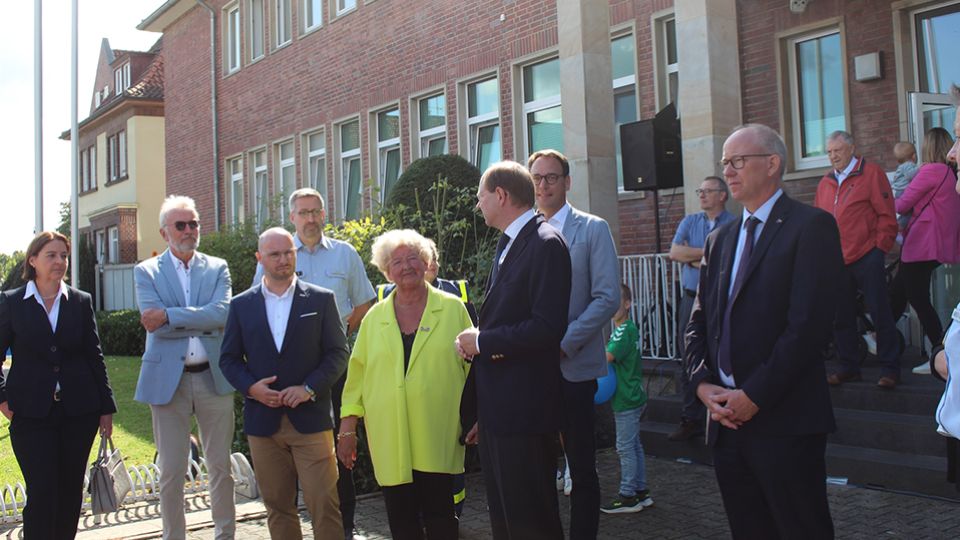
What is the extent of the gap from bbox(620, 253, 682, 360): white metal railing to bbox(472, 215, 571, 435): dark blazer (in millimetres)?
5523

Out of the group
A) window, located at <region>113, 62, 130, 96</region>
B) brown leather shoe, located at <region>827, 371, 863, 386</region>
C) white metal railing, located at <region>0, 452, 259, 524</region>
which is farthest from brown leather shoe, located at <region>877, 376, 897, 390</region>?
window, located at <region>113, 62, 130, 96</region>

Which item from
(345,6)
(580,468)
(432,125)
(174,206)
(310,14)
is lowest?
(580,468)

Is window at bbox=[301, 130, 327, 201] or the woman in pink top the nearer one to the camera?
the woman in pink top

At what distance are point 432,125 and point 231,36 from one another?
9420mm

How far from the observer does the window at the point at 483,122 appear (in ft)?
49.4

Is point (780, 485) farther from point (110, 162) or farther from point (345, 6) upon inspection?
point (110, 162)

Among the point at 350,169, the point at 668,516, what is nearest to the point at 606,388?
the point at 668,516

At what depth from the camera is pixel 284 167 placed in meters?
21.5

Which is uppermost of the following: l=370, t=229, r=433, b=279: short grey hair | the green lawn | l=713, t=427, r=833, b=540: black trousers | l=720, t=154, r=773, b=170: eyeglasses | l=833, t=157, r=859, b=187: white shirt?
l=833, t=157, r=859, b=187: white shirt

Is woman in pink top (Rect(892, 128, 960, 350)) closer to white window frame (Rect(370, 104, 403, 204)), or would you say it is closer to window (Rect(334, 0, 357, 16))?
white window frame (Rect(370, 104, 403, 204))

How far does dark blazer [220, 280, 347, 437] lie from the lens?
5.16 m

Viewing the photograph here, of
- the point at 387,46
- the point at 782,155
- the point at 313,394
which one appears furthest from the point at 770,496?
the point at 387,46

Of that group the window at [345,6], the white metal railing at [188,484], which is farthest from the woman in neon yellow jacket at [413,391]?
the window at [345,6]

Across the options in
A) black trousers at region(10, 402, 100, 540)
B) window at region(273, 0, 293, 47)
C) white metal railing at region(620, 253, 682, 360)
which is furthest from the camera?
window at region(273, 0, 293, 47)
